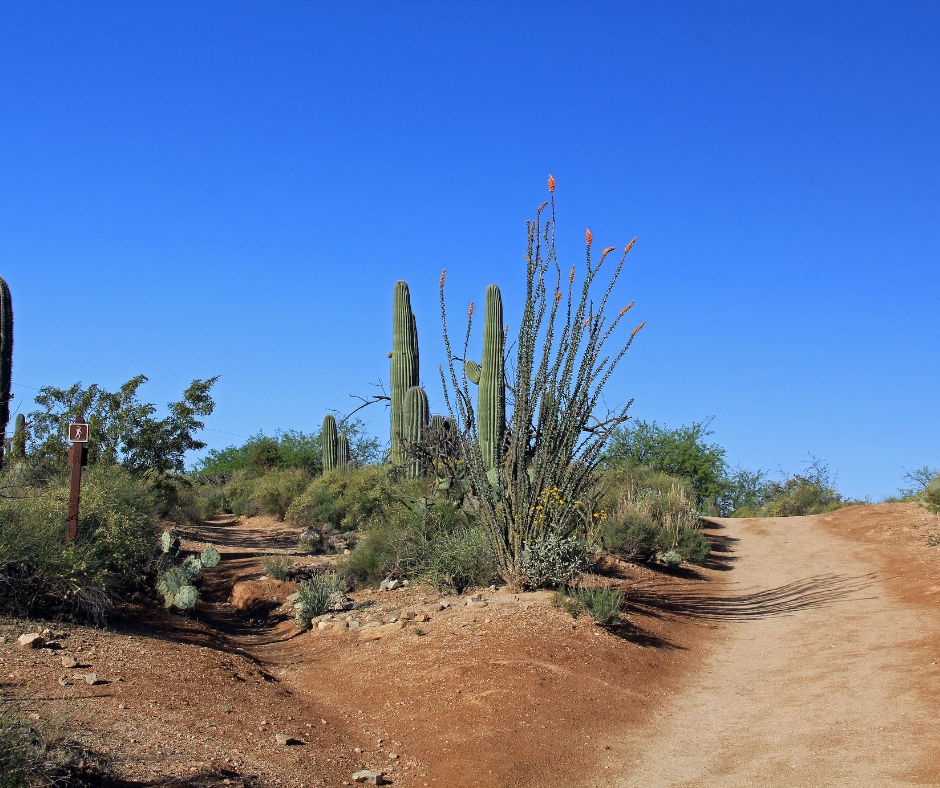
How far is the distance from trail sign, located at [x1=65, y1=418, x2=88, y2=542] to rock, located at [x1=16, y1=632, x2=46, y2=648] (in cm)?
218

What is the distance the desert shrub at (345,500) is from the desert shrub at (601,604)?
9337 mm

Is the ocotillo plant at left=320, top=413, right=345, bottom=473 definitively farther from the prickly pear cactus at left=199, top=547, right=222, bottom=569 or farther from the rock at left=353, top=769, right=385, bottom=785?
the rock at left=353, top=769, right=385, bottom=785

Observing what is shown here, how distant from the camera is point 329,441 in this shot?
27.1 metres

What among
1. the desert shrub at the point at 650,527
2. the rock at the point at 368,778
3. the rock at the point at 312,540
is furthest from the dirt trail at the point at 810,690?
the rock at the point at 312,540

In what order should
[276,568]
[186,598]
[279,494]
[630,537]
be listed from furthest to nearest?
[279,494] → [630,537] → [276,568] → [186,598]

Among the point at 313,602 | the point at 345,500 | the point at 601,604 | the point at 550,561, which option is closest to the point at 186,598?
the point at 313,602

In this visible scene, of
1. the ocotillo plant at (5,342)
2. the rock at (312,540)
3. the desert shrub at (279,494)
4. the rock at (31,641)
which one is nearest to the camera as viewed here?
the rock at (31,641)

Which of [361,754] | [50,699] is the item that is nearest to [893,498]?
[361,754]

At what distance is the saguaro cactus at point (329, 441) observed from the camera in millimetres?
26859

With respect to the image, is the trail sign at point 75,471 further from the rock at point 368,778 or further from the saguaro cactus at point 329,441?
the saguaro cactus at point 329,441

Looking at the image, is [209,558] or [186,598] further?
[209,558]

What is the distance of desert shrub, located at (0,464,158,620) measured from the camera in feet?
25.8

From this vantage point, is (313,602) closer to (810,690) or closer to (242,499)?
(810,690)

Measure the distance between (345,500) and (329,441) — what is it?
19.9 feet
